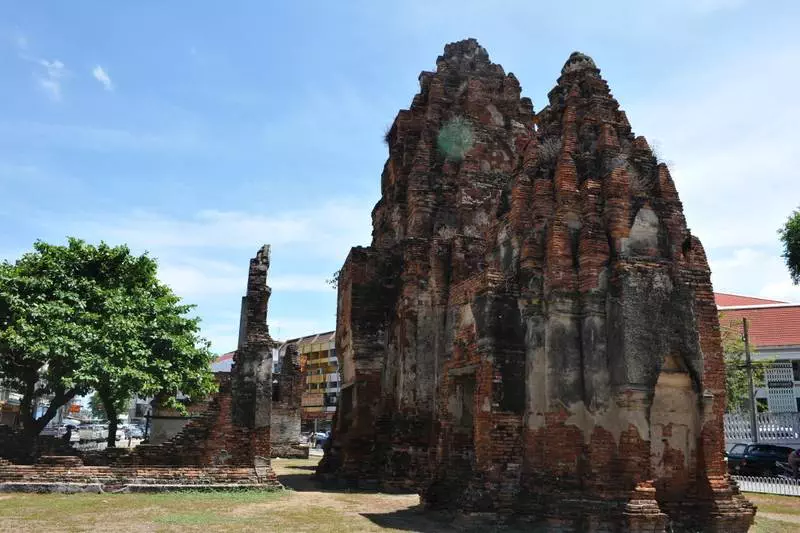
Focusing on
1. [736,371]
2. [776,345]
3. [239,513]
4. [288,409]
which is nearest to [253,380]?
[239,513]

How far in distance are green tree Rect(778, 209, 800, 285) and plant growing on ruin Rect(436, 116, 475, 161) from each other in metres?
15.2

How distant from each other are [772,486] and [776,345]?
23699 millimetres

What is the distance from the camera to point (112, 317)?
17.4 metres

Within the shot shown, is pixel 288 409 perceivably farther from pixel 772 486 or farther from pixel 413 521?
pixel 413 521

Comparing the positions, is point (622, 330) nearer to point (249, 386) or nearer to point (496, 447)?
point (496, 447)

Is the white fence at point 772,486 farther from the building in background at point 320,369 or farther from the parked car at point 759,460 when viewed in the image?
the building in background at point 320,369

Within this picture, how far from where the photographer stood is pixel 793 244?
25859 millimetres

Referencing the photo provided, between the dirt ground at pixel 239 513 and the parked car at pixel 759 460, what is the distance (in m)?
8.04

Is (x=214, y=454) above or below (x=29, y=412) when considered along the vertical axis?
below

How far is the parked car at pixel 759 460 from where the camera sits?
21984mm

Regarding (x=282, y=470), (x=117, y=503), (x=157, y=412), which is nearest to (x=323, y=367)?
(x=157, y=412)

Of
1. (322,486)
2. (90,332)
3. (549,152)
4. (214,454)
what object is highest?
(549,152)

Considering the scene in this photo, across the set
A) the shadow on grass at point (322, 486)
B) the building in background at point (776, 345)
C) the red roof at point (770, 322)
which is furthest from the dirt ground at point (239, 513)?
the red roof at point (770, 322)

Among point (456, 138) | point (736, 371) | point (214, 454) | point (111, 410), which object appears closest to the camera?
point (214, 454)
